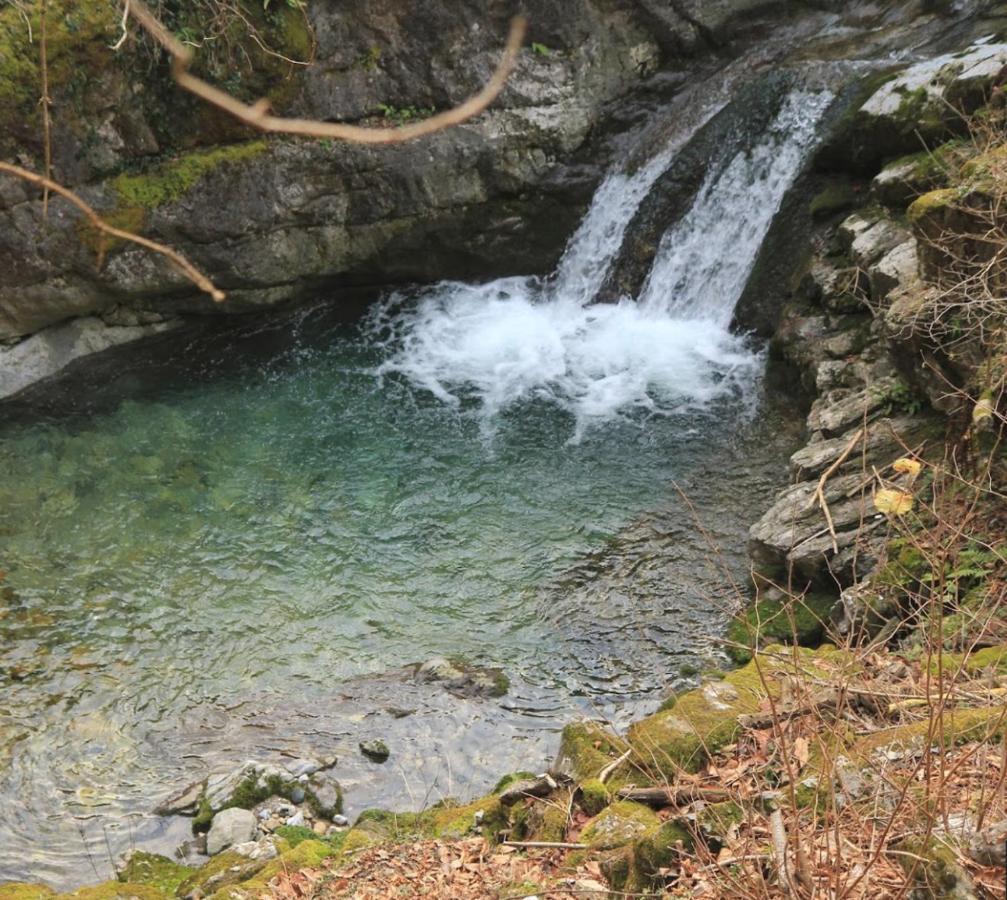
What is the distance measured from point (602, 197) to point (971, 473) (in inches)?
284

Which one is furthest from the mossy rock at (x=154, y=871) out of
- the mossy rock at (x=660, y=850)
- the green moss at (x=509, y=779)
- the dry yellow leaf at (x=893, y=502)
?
the dry yellow leaf at (x=893, y=502)

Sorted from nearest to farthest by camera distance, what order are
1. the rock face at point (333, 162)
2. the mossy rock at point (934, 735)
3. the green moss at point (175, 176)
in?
the mossy rock at point (934, 735)
the rock face at point (333, 162)
the green moss at point (175, 176)

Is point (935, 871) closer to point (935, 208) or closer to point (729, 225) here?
point (935, 208)

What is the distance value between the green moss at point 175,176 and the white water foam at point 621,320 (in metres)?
2.64

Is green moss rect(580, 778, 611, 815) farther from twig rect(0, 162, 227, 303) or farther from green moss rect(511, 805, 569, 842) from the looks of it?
twig rect(0, 162, 227, 303)

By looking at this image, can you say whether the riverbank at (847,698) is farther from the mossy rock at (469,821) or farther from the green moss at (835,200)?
the green moss at (835,200)

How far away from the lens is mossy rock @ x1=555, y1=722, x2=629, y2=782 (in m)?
4.83

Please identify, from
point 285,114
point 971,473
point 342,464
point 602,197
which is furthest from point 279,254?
point 971,473

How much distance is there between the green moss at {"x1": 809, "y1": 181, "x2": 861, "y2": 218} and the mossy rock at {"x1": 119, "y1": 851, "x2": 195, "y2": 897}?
8844 mm

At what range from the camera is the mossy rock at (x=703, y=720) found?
14.5 ft

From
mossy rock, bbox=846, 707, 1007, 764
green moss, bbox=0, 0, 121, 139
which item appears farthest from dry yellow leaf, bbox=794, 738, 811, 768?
green moss, bbox=0, 0, 121, 139

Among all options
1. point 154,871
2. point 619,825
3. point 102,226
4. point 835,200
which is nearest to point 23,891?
point 154,871

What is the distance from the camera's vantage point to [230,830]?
5.76 meters

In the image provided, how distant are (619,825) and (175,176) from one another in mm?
9417
